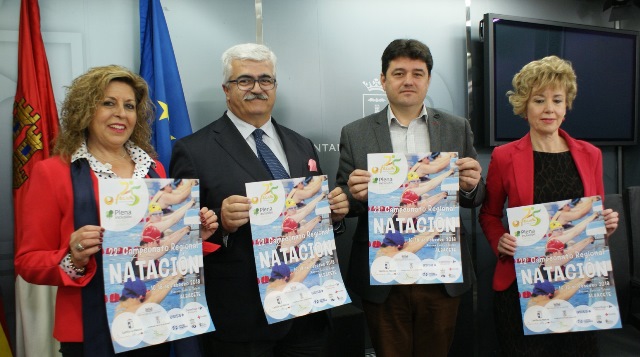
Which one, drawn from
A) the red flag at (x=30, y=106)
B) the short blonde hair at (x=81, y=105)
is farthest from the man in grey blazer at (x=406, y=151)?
the red flag at (x=30, y=106)

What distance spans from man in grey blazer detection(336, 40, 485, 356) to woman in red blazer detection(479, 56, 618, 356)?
0.52 feet

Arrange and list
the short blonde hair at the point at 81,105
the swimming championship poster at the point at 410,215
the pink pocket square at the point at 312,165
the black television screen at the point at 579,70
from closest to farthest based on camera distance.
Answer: the short blonde hair at the point at 81,105
the swimming championship poster at the point at 410,215
the pink pocket square at the point at 312,165
the black television screen at the point at 579,70

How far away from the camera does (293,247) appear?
5.34 ft

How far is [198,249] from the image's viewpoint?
1.50 meters

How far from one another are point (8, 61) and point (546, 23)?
3.72 meters

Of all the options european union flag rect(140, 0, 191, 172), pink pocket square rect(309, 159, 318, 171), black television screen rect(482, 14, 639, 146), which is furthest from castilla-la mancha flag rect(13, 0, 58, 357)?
black television screen rect(482, 14, 639, 146)

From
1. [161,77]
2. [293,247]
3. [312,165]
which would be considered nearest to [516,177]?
[312,165]

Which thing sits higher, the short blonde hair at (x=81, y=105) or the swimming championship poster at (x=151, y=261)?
the short blonde hair at (x=81, y=105)

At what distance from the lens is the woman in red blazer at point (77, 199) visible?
137 cm

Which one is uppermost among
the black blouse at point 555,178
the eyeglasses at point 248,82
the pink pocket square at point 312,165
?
the eyeglasses at point 248,82

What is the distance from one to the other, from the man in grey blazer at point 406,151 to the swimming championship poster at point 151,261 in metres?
0.78

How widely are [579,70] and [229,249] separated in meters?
3.41

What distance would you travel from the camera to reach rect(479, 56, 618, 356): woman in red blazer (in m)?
1.93

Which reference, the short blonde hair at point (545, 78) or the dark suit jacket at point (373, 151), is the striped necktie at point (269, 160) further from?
the short blonde hair at point (545, 78)
